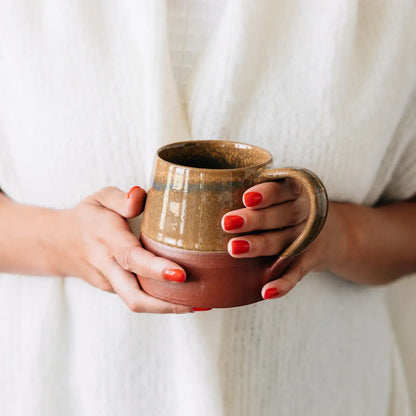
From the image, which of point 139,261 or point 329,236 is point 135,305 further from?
point 329,236

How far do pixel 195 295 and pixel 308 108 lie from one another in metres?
0.31

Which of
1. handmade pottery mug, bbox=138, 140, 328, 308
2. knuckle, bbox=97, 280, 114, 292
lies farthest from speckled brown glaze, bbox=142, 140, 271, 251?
knuckle, bbox=97, 280, 114, 292

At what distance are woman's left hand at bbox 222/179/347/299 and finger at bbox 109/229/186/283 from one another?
0.18 feet

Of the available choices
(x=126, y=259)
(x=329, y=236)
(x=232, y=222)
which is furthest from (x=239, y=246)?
(x=329, y=236)

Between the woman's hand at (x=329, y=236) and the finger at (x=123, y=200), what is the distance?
0.12m

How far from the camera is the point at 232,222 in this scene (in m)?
0.40

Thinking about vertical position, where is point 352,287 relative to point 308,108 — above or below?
below

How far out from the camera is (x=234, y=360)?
25.6 inches

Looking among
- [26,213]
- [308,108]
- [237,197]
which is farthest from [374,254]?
[26,213]

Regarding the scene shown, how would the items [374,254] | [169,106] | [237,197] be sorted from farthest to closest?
[374,254]
[169,106]
[237,197]

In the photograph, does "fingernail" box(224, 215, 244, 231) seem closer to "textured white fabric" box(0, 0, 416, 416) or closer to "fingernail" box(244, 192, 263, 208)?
"fingernail" box(244, 192, 263, 208)

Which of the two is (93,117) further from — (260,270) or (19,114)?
(260,270)

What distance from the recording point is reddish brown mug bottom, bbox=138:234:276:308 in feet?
1.38

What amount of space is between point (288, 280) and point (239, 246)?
80mm
